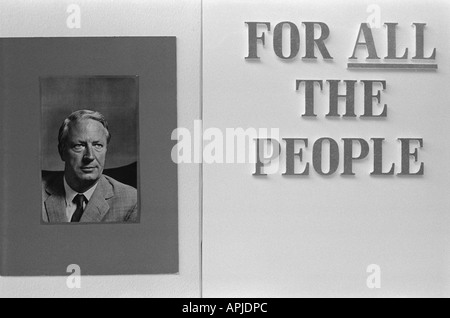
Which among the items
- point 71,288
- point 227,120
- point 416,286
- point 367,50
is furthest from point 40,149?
point 416,286

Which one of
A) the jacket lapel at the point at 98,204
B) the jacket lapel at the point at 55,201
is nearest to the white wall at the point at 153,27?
the jacket lapel at the point at 98,204

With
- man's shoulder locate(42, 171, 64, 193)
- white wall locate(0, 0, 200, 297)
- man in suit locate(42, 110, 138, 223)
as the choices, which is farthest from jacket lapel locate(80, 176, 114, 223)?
white wall locate(0, 0, 200, 297)

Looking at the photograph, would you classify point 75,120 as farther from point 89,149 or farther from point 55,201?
point 55,201

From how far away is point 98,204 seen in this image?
237 cm

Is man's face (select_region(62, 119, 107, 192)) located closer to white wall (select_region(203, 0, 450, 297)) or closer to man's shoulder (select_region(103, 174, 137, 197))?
man's shoulder (select_region(103, 174, 137, 197))

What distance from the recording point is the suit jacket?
236cm

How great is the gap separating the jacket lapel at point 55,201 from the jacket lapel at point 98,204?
9 cm

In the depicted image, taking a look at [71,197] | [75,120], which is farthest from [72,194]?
[75,120]

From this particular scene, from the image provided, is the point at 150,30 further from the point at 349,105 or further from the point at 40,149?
the point at 349,105

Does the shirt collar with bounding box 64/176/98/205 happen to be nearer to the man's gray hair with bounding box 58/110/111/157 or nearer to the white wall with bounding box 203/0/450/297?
the man's gray hair with bounding box 58/110/111/157

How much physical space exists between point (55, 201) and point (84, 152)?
220 millimetres

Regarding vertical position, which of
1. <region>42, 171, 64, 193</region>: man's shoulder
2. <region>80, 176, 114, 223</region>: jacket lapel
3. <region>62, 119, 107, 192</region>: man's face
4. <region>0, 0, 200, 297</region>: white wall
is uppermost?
<region>0, 0, 200, 297</region>: white wall

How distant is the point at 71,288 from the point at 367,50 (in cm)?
148

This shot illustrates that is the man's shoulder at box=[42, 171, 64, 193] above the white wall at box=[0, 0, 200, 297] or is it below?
below
